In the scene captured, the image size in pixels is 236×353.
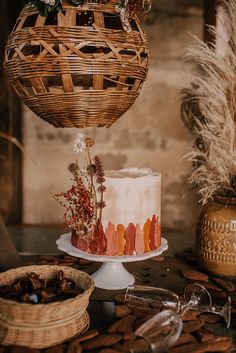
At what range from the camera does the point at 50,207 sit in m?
2.36

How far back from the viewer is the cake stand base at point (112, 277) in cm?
139

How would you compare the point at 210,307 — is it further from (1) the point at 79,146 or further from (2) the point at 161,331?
(1) the point at 79,146

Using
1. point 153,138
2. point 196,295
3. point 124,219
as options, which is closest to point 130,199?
point 124,219

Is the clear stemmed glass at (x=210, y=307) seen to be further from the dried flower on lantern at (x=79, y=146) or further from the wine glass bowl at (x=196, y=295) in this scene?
the dried flower on lantern at (x=79, y=146)

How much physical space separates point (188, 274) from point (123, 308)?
0.38 m

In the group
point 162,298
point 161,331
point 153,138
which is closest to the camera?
point 161,331

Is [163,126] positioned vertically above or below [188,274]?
above

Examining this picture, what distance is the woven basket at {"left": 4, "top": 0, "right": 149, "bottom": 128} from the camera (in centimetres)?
112

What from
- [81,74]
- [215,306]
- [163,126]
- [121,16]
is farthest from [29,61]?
[163,126]

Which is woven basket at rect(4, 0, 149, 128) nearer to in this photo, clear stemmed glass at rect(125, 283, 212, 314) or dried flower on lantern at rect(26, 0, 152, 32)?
dried flower on lantern at rect(26, 0, 152, 32)

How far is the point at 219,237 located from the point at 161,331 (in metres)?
0.59

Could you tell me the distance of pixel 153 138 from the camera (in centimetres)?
229

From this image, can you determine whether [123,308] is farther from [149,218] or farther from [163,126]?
[163,126]

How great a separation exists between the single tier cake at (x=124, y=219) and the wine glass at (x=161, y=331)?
1.18ft
